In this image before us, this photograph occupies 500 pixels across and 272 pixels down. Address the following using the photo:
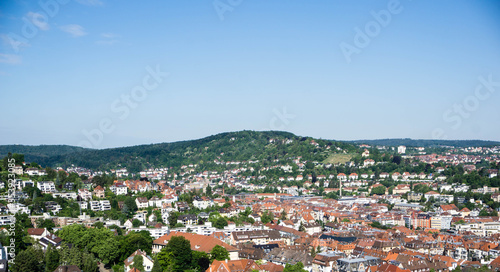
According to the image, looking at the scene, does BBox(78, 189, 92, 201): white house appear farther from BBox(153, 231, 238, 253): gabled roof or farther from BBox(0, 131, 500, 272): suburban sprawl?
BBox(153, 231, 238, 253): gabled roof

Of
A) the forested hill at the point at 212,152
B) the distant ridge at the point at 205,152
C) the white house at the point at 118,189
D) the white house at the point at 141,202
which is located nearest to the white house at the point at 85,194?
the white house at the point at 141,202

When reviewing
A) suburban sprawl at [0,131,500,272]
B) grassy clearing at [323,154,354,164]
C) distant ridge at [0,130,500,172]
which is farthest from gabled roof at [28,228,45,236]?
distant ridge at [0,130,500,172]

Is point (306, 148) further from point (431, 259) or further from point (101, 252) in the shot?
point (101, 252)

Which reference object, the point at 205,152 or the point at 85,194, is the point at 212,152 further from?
the point at 85,194

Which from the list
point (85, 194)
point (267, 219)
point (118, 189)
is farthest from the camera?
point (118, 189)

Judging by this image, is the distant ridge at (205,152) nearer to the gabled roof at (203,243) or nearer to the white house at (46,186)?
the white house at (46,186)

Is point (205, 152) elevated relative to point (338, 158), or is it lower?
elevated

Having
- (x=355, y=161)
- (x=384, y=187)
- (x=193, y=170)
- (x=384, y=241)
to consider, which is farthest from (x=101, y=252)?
(x=193, y=170)

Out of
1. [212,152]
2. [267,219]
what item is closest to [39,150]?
[212,152]

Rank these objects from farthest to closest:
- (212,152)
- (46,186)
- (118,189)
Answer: (212,152) → (118,189) → (46,186)
